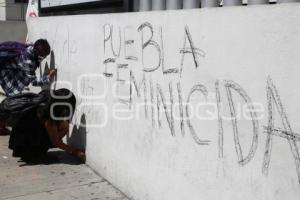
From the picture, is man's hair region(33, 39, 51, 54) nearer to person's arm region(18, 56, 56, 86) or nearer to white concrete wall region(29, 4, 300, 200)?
person's arm region(18, 56, 56, 86)

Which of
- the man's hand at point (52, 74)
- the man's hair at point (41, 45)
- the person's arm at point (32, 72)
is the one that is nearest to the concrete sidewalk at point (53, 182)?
the person's arm at point (32, 72)

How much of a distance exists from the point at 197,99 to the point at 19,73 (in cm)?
414

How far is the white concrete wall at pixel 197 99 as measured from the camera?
2770mm

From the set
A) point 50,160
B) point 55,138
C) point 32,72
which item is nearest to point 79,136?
point 55,138

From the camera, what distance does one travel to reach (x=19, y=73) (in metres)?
7.03

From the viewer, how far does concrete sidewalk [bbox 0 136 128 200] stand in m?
4.73

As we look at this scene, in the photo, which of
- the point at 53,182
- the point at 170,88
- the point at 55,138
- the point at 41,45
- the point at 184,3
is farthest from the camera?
the point at 41,45

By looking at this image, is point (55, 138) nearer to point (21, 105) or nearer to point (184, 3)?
point (21, 105)

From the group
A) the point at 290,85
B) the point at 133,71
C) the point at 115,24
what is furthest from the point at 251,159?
the point at 115,24

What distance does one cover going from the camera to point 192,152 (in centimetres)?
365

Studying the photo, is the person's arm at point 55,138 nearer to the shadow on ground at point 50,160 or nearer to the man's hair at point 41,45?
the shadow on ground at point 50,160

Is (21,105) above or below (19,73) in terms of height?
below

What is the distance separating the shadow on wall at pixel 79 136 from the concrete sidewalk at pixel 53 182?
206mm

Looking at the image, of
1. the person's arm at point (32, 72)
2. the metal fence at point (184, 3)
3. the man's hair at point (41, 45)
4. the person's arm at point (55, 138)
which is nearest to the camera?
the metal fence at point (184, 3)
